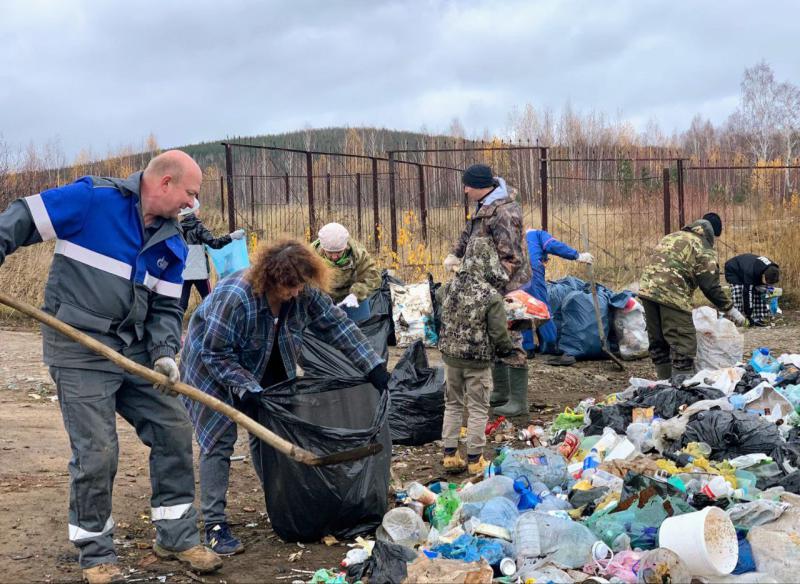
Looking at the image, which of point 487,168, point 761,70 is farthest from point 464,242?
point 761,70

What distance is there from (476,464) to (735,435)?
1.45 meters

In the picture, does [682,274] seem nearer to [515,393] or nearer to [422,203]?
[515,393]

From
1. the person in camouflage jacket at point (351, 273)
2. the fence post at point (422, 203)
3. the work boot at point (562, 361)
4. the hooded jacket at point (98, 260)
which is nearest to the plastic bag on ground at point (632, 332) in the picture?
the work boot at point (562, 361)

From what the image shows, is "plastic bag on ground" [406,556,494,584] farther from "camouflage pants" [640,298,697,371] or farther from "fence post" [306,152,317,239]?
"fence post" [306,152,317,239]

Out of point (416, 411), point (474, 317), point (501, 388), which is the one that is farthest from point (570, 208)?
point (474, 317)

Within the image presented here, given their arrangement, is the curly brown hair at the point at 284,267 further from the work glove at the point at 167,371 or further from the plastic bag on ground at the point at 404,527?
the plastic bag on ground at the point at 404,527

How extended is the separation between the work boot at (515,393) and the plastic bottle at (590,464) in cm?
167

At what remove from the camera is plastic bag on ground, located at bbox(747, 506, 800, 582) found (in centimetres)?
353

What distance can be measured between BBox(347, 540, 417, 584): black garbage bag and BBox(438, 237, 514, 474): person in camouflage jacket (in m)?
1.75

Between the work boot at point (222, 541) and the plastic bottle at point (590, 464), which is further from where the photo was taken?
the plastic bottle at point (590, 464)

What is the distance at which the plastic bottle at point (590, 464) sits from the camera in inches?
184

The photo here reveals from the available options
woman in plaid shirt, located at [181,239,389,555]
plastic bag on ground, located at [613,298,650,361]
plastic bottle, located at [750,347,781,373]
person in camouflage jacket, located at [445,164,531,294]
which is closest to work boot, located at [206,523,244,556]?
woman in plaid shirt, located at [181,239,389,555]

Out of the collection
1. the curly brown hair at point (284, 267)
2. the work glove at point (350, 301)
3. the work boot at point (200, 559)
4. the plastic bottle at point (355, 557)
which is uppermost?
the curly brown hair at point (284, 267)

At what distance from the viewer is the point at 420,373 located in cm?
629
